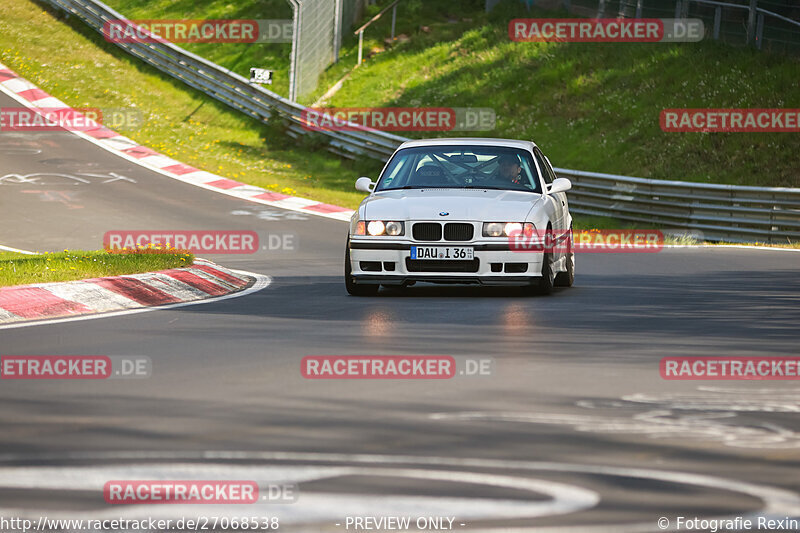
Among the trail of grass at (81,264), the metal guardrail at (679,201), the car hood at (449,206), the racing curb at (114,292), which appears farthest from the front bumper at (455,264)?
the metal guardrail at (679,201)

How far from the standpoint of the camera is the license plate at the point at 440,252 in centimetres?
1260

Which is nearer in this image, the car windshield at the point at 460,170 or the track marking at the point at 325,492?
the track marking at the point at 325,492

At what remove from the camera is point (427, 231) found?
500 inches

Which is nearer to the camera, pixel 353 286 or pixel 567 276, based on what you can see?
pixel 353 286

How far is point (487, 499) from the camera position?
483 cm

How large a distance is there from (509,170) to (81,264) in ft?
15.0

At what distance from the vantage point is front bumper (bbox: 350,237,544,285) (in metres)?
12.6

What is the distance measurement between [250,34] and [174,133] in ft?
29.1

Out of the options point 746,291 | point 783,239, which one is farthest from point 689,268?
point 783,239

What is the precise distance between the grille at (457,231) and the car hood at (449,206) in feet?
0.27

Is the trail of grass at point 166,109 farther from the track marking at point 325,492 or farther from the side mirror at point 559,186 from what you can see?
the track marking at point 325,492

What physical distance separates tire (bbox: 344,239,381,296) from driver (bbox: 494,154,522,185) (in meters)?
1.84

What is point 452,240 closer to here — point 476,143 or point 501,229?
point 501,229

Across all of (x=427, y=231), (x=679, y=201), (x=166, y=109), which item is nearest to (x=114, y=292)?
(x=427, y=231)
